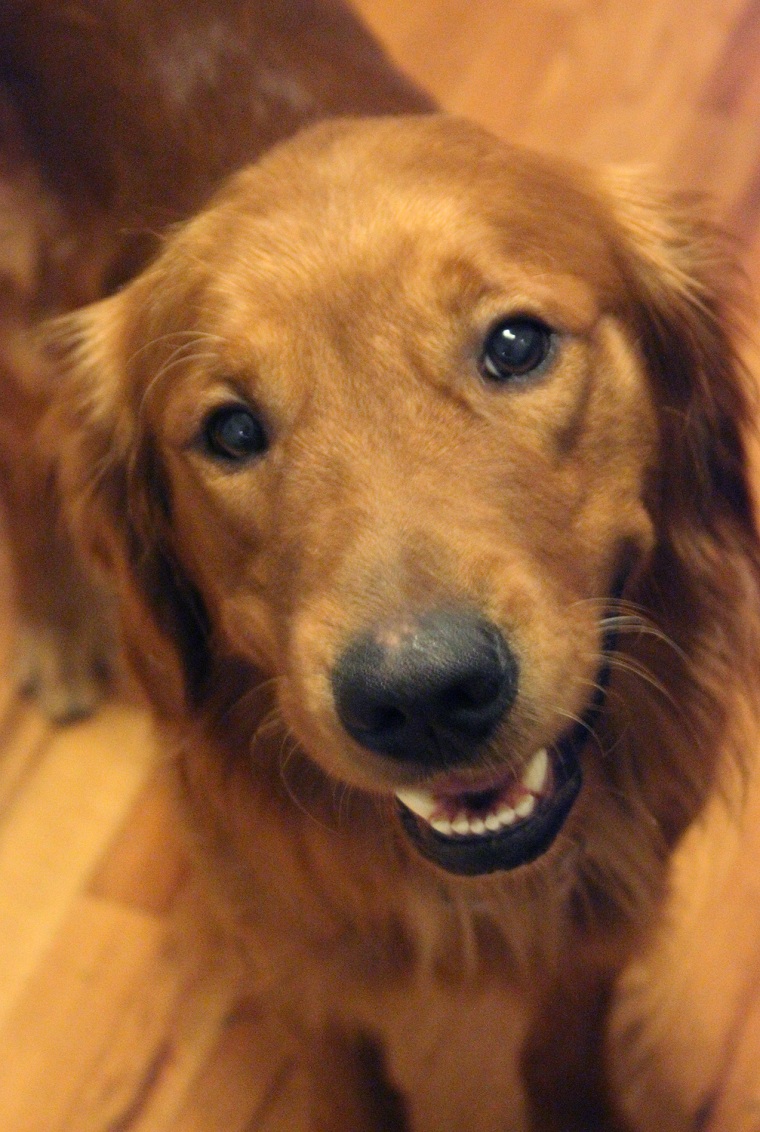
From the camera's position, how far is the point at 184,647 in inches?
66.6

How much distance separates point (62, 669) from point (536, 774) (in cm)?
139

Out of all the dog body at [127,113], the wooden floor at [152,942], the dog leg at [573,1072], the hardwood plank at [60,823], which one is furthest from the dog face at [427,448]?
the hardwood plank at [60,823]

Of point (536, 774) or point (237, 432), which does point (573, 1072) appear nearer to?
point (536, 774)

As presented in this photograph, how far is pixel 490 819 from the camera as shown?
4.49 ft

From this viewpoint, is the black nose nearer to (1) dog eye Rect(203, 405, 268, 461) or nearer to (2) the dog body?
(1) dog eye Rect(203, 405, 268, 461)

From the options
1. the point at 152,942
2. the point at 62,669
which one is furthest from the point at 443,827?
the point at 62,669

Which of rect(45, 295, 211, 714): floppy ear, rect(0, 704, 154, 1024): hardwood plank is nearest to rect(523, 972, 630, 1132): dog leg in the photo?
rect(45, 295, 211, 714): floppy ear

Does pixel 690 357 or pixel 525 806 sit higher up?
pixel 690 357

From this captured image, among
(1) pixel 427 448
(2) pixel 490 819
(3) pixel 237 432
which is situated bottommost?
(2) pixel 490 819

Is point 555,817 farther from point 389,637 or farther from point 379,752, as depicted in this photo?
point 389,637

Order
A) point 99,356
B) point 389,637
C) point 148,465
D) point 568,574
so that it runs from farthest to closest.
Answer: point 99,356, point 148,465, point 568,574, point 389,637

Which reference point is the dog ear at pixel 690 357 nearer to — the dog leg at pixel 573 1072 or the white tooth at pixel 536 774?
the white tooth at pixel 536 774

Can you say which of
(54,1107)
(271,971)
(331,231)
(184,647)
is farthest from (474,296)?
(54,1107)

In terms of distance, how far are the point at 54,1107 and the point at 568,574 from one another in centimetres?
141
